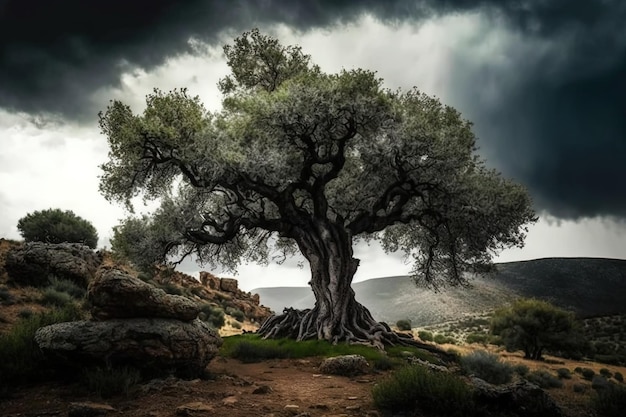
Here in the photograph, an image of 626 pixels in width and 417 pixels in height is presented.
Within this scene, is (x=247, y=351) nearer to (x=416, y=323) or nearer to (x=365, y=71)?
(x=365, y=71)

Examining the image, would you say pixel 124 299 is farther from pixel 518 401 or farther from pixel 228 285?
pixel 228 285

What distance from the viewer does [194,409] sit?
6996 millimetres

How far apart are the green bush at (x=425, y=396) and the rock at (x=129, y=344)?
15.9 feet

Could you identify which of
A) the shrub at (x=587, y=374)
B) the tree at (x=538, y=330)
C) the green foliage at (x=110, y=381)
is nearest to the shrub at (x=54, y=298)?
the green foliage at (x=110, y=381)

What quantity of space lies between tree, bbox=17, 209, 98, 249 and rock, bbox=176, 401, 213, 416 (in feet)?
114

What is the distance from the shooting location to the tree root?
18.1 m

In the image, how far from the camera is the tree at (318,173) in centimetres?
1719

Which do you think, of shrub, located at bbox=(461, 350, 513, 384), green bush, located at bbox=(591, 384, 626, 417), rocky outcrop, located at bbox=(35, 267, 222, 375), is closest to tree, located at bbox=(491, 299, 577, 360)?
shrub, located at bbox=(461, 350, 513, 384)

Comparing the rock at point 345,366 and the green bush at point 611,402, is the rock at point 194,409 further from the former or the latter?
the green bush at point 611,402

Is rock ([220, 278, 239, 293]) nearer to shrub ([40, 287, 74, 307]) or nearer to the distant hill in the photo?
shrub ([40, 287, 74, 307])

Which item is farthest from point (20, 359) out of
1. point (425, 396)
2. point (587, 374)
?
point (587, 374)

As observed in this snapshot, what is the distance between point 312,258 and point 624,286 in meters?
96.7

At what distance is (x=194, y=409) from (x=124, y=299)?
3780mm

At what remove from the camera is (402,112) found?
1848 centimetres
